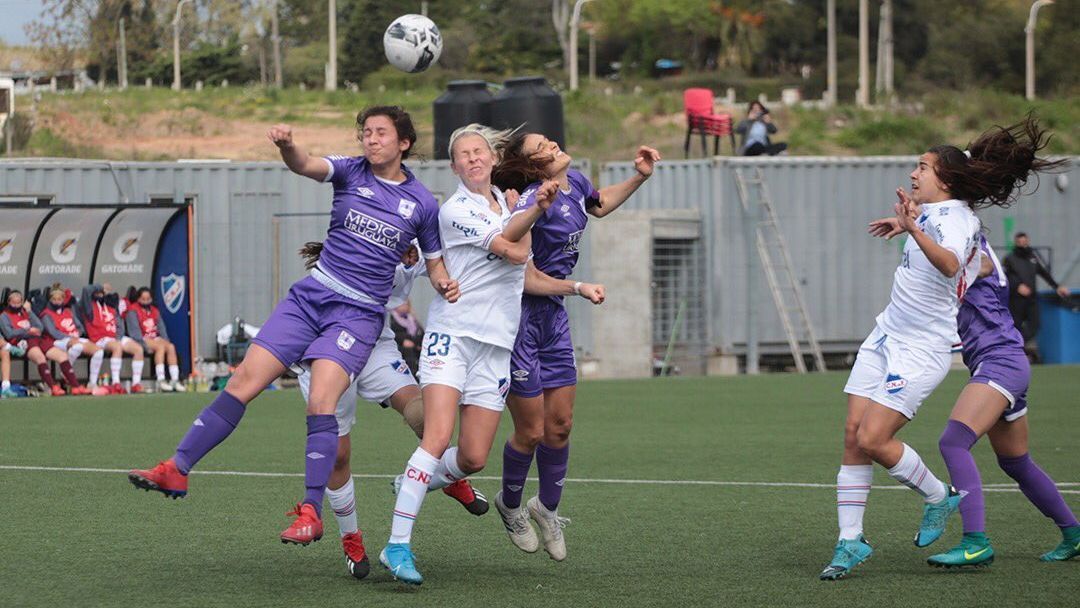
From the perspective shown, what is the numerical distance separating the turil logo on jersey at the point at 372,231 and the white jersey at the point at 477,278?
217 mm

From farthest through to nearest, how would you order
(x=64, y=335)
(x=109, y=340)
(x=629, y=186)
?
(x=109, y=340), (x=64, y=335), (x=629, y=186)

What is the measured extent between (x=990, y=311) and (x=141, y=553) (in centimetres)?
411

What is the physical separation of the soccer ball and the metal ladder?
10048 mm

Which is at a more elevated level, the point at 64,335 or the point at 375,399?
the point at 375,399

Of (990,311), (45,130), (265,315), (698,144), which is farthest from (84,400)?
(45,130)

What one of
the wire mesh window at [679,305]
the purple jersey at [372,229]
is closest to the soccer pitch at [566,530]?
the purple jersey at [372,229]

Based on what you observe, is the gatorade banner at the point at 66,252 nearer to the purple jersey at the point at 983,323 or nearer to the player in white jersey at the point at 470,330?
the player in white jersey at the point at 470,330

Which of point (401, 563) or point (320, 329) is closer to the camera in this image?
point (401, 563)

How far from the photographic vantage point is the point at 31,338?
2008 centimetres

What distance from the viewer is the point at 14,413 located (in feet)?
54.4

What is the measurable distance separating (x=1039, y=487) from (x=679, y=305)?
730 inches

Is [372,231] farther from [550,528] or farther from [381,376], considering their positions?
[550,528]

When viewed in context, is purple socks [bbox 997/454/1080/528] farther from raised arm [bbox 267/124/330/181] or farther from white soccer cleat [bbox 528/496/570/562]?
raised arm [bbox 267/124/330/181]

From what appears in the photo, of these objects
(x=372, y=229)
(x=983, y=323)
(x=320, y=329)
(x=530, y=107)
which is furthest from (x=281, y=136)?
(x=530, y=107)
